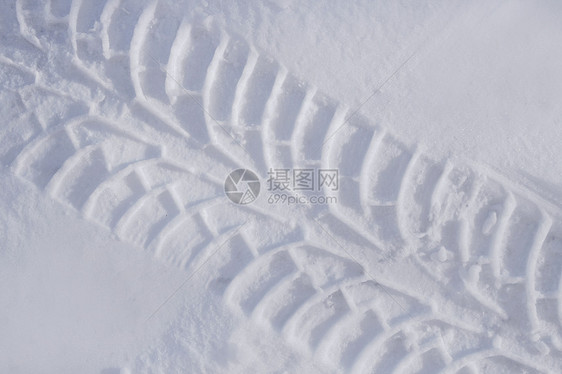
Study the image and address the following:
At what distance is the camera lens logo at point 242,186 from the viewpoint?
1.24 meters

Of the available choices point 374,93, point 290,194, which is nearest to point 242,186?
point 290,194

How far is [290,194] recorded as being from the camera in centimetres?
123

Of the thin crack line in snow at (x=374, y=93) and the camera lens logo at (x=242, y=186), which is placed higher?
the thin crack line in snow at (x=374, y=93)

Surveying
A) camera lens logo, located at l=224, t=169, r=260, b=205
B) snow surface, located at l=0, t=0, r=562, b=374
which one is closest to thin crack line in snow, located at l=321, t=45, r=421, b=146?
snow surface, located at l=0, t=0, r=562, b=374

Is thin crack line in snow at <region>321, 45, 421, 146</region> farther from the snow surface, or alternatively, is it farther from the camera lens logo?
the camera lens logo

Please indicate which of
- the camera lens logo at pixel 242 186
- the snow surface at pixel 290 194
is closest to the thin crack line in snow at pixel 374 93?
the snow surface at pixel 290 194

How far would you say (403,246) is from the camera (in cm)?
120

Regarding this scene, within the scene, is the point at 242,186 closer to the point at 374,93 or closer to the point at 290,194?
the point at 290,194

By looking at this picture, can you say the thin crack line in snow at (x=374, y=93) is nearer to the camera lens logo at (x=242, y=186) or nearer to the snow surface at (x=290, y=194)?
the snow surface at (x=290, y=194)

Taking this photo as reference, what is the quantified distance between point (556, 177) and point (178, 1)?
3.49 ft

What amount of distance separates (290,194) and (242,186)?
13 centimetres

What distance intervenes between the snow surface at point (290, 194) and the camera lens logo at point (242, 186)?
0.06ft

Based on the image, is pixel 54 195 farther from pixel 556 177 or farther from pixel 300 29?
pixel 556 177

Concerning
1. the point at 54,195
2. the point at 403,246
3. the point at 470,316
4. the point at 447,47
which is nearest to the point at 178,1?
the point at 54,195
